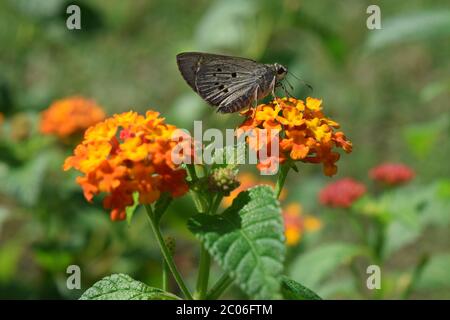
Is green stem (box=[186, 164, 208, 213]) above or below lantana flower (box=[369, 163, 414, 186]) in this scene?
below

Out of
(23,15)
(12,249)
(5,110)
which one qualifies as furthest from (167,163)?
(23,15)

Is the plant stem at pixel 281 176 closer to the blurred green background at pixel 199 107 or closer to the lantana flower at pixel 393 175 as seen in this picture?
the blurred green background at pixel 199 107

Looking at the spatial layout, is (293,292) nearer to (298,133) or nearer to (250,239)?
(250,239)

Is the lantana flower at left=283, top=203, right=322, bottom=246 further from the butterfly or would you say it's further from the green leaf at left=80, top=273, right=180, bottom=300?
the green leaf at left=80, top=273, right=180, bottom=300

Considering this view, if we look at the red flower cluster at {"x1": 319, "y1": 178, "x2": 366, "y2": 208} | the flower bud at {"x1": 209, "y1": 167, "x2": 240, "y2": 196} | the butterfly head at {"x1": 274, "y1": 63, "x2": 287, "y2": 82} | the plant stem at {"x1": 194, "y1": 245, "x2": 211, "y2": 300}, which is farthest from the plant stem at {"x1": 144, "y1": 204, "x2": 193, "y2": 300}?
the red flower cluster at {"x1": 319, "y1": 178, "x2": 366, "y2": 208}

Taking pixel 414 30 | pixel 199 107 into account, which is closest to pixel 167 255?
pixel 414 30
